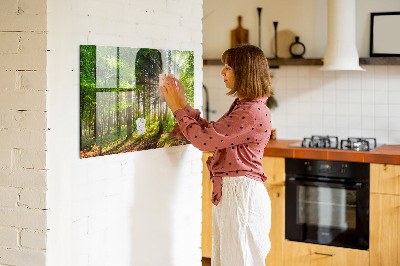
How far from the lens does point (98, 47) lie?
246 cm

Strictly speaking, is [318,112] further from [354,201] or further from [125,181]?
[125,181]

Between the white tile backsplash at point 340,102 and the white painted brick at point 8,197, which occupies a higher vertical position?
the white tile backsplash at point 340,102

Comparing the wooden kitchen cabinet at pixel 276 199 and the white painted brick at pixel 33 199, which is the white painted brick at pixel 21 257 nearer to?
the white painted brick at pixel 33 199

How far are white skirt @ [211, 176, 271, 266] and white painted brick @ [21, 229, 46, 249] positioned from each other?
865 millimetres

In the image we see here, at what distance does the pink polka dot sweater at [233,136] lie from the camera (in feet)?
8.72

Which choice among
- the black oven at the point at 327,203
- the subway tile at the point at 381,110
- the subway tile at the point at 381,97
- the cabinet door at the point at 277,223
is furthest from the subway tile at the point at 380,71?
the cabinet door at the point at 277,223

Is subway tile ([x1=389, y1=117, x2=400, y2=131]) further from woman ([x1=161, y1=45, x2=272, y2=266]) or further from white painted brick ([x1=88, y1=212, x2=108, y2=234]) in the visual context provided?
white painted brick ([x1=88, y1=212, x2=108, y2=234])

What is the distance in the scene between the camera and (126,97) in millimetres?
2654

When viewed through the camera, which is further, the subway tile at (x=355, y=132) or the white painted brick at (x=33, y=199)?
the subway tile at (x=355, y=132)

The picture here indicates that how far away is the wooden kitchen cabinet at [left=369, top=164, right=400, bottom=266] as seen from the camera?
3.96 metres

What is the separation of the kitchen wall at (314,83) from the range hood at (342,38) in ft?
0.69

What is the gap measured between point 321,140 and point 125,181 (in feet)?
7.04

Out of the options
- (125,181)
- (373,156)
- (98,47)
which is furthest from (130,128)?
(373,156)

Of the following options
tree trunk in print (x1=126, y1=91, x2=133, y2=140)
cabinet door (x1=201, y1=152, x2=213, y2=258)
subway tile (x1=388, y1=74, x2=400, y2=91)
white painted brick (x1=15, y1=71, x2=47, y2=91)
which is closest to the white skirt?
tree trunk in print (x1=126, y1=91, x2=133, y2=140)
